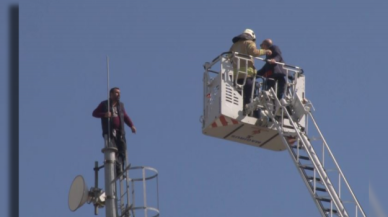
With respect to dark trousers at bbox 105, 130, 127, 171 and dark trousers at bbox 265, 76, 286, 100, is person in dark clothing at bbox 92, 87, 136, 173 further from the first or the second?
dark trousers at bbox 265, 76, 286, 100

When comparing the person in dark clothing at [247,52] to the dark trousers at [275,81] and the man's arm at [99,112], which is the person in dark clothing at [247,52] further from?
the man's arm at [99,112]

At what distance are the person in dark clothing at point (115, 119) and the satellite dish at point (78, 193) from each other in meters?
0.99

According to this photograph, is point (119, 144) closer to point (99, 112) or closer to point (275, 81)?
Answer: point (99, 112)

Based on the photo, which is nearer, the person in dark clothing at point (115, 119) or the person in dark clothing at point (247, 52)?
the person in dark clothing at point (115, 119)

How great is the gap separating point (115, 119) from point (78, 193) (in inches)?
84.0

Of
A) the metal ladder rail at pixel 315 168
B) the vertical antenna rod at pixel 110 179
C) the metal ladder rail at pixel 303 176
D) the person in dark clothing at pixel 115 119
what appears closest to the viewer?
the vertical antenna rod at pixel 110 179

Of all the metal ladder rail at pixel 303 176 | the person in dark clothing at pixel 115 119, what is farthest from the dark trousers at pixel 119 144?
the metal ladder rail at pixel 303 176

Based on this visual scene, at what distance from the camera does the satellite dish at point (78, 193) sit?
14695 millimetres

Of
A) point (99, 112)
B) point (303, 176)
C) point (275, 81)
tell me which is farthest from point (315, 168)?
point (99, 112)

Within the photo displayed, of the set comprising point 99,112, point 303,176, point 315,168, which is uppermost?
point 99,112

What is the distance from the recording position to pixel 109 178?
1451 cm

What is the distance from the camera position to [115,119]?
16562mm

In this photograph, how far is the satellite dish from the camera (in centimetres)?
1470

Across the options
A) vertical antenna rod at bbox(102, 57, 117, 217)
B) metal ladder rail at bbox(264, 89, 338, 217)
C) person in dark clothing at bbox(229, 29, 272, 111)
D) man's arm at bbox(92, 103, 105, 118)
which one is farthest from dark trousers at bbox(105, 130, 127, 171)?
person in dark clothing at bbox(229, 29, 272, 111)
